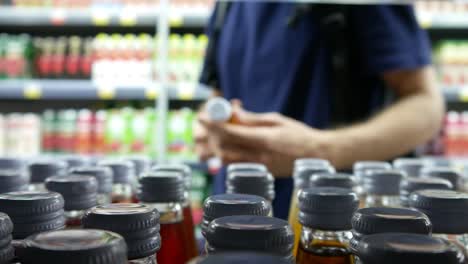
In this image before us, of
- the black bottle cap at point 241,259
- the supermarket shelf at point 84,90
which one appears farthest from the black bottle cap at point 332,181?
the supermarket shelf at point 84,90

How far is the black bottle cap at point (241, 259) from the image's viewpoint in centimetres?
37

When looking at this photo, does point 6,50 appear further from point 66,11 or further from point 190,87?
point 190,87

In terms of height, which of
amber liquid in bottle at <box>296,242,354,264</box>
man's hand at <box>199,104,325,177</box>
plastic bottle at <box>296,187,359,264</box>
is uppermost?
man's hand at <box>199,104,325,177</box>

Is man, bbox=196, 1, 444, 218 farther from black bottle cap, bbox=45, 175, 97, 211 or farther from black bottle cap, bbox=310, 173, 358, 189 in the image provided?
black bottle cap, bbox=45, 175, 97, 211

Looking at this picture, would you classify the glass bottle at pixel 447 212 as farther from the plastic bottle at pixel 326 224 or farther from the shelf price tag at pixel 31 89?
the shelf price tag at pixel 31 89

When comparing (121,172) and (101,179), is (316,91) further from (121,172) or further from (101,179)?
(101,179)

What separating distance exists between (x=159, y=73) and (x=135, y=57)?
33 centimetres

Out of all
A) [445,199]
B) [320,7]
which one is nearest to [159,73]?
[320,7]

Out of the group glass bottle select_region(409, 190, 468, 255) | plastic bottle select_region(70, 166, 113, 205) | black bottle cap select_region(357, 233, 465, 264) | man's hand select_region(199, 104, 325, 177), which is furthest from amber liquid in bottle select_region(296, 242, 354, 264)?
man's hand select_region(199, 104, 325, 177)

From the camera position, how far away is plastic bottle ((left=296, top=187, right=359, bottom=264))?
0.60 meters

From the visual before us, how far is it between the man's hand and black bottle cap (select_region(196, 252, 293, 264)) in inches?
37.7

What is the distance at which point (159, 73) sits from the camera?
310cm

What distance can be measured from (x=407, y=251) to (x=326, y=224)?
203mm

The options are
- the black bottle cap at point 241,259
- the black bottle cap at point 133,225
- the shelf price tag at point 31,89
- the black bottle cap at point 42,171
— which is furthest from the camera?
the shelf price tag at point 31,89
